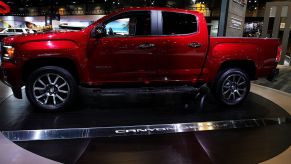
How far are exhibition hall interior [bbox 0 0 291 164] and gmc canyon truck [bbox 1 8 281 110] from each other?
0.05 feet

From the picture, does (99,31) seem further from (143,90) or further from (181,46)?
(181,46)

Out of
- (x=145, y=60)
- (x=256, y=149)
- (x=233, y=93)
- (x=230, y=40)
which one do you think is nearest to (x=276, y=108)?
(x=233, y=93)

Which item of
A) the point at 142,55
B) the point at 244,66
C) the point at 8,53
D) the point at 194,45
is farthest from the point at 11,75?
the point at 244,66

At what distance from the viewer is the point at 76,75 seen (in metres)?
4.96

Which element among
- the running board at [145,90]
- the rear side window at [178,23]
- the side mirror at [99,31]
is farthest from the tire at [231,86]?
the side mirror at [99,31]

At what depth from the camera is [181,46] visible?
5.05 meters

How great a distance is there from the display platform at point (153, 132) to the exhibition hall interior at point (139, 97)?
1 cm

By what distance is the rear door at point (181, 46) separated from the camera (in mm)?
5012

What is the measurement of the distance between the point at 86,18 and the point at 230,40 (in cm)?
3215

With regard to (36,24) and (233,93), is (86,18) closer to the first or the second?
(36,24)

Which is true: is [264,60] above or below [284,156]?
above

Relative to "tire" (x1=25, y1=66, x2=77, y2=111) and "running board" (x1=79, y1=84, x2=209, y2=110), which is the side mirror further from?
"running board" (x1=79, y1=84, x2=209, y2=110)

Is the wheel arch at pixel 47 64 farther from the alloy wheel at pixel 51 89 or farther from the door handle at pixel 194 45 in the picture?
the door handle at pixel 194 45

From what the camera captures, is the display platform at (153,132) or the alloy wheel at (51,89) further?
the alloy wheel at (51,89)
